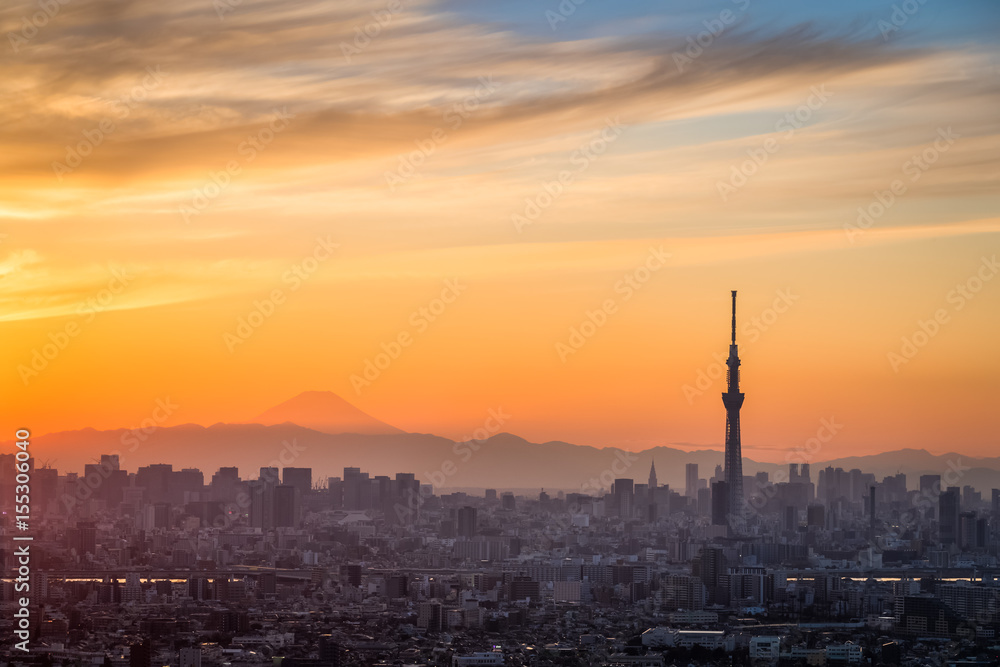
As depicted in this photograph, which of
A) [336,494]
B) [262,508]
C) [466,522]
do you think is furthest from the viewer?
[336,494]

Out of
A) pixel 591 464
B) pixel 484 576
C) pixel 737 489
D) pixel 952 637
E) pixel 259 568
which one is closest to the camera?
pixel 952 637

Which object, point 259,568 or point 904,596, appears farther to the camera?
point 259,568

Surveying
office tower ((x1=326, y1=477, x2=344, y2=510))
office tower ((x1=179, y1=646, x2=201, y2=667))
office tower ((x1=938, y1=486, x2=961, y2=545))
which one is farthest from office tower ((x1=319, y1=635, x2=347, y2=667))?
office tower ((x1=326, y1=477, x2=344, y2=510))

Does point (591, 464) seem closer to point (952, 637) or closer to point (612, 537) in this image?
point (612, 537)

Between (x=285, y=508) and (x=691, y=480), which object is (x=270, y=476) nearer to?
(x=285, y=508)

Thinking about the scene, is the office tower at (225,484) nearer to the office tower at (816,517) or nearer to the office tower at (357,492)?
the office tower at (357,492)

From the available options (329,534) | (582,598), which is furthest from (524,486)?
(582,598)

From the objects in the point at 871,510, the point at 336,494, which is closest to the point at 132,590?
the point at 336,494
